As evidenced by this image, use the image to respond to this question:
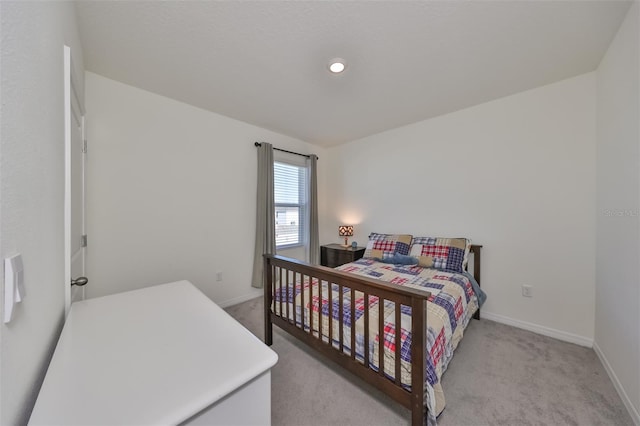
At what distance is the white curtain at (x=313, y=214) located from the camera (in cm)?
389

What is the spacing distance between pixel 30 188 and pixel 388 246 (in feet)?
9.58

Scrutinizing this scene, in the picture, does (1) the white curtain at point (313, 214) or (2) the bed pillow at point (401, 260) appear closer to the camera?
(2) the bed pillow at point (401, 260)

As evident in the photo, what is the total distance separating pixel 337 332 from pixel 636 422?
1.73m

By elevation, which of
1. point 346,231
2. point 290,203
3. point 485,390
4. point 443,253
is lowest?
point 485,390

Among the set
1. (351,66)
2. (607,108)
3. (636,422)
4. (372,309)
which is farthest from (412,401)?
(607,108)

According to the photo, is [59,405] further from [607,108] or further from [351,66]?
[607,108]

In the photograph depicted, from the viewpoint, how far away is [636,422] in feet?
4.36

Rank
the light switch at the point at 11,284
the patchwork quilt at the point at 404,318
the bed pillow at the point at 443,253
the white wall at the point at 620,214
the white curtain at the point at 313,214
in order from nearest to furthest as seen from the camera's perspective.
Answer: the light switch at the point at 11,284 < the patchwork quilt at the point at 404,318 < the white wall at the point at 620,214 < the bed pillow at the point at 443,253 < the white curtain at the point at 313,214

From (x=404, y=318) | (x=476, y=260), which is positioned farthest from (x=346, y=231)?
(x=404, y=318)

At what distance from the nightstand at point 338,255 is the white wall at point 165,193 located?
1.16 meters

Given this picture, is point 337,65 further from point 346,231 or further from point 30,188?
point 346,231

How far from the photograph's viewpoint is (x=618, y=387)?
154 cm

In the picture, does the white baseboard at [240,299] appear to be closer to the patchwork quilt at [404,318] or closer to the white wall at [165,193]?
the white wall at [165,193]

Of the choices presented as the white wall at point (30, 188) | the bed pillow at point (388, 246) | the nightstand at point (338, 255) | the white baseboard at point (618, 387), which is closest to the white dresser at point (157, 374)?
the white wall at point (30, 188)
